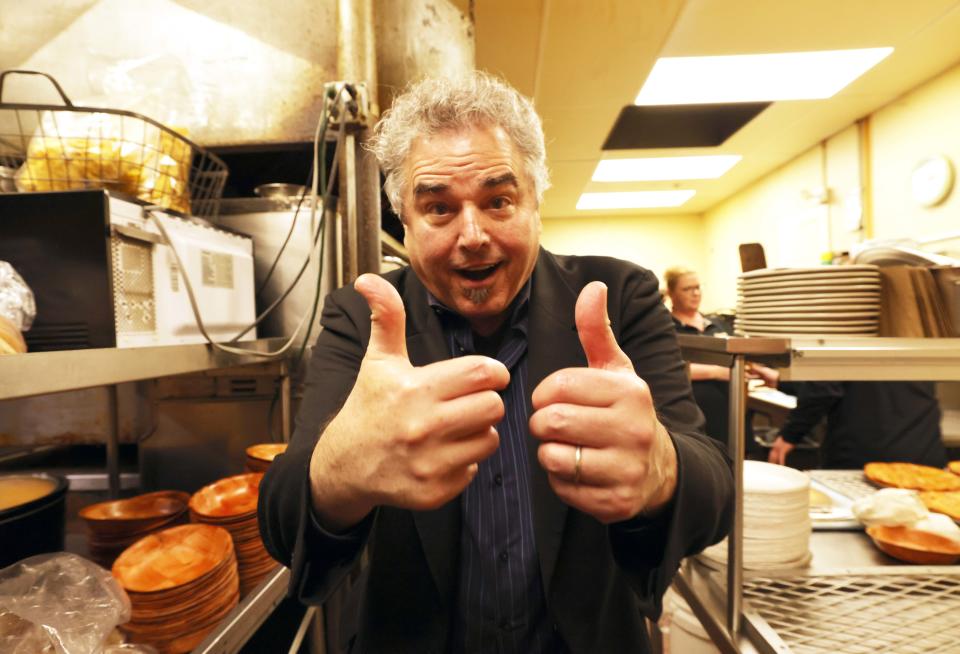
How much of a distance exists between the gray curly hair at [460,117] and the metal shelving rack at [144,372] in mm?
557

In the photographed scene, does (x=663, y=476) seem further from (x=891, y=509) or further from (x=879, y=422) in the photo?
(x=879, y=422)

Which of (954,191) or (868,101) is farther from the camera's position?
(868,101)

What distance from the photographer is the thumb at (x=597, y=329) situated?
1.77ft

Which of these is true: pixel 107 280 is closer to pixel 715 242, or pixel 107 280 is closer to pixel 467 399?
pixel 467 399

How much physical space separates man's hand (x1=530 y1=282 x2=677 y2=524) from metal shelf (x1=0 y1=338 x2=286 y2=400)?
62 centimetres

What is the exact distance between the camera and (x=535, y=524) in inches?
36.4

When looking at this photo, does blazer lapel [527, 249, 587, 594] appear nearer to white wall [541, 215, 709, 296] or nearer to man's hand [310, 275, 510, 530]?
man's hand [310, 275, 510, 530]

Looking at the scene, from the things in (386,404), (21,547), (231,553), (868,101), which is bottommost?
(231,553)

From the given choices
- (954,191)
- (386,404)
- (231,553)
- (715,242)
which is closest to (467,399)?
(386,404)

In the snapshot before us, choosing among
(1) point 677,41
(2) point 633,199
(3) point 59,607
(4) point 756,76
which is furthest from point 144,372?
(2) point 633,199

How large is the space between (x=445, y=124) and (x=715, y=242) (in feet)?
24.1

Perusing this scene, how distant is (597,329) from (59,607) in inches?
36.7

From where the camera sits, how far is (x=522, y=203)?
3.29 feet

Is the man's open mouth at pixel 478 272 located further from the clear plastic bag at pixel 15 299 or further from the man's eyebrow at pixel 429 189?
the clear plastic bag at pixel 15 299
